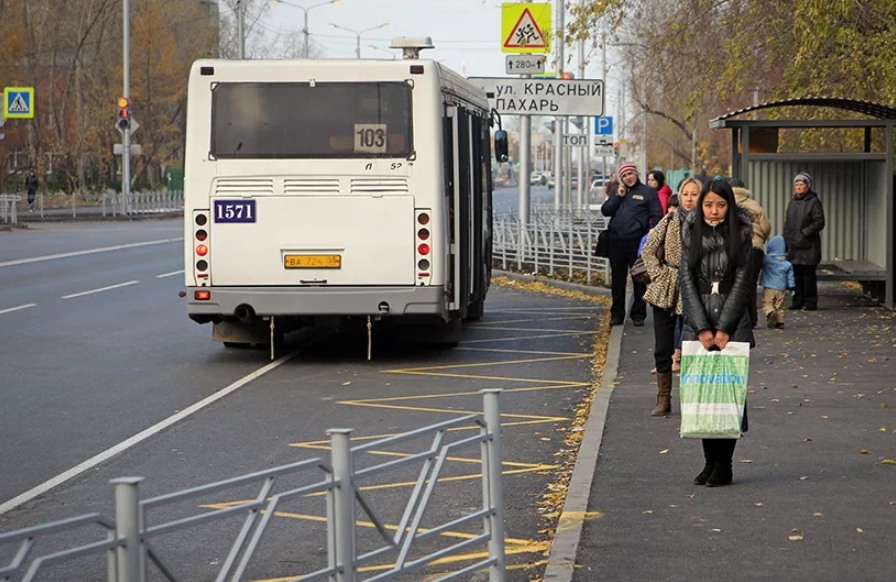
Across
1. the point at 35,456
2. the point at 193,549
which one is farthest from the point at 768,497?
the point at 35,456

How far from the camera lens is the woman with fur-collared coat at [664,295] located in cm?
1149

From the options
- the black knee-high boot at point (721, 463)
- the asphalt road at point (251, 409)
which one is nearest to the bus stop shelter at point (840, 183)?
the asphalt road at point (251, 409)

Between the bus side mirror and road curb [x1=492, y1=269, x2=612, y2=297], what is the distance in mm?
3501

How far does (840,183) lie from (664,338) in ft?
37.9

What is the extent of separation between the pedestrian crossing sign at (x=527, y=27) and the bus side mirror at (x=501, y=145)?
4207 mm

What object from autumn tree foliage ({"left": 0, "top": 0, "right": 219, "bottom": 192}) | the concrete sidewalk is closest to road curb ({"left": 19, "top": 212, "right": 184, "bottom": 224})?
autumn tree foliage ({"left": 0, "top": 0, "right": 219, "bottom": 192})

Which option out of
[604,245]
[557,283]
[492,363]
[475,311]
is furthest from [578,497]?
[557,283]

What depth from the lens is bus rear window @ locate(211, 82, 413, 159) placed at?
1525cm

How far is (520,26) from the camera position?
25.0 m

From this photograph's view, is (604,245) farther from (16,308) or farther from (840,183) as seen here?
(16,308)

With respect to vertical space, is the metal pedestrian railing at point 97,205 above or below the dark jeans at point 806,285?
above

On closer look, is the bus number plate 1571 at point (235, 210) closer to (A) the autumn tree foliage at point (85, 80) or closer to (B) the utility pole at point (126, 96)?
(B) the utility pole at point (126, 96)

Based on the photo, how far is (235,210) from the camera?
15148 mm

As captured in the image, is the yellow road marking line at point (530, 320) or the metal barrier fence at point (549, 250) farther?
the metal barrier fence at point (549, 250)
